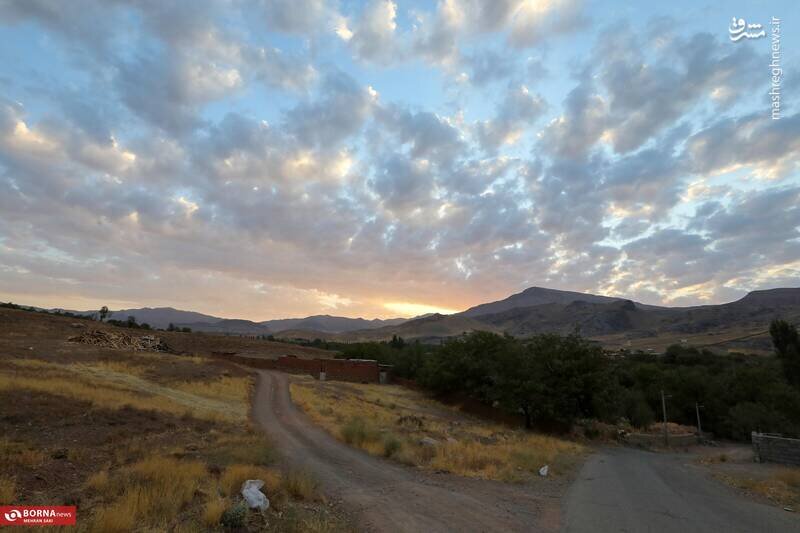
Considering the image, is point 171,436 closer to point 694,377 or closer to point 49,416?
point 49,416

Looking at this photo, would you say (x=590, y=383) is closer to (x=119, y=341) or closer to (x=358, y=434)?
(x=358, y=434)

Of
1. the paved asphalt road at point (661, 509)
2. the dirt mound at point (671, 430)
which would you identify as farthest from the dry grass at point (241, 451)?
the dirt mound at point (671, 430)

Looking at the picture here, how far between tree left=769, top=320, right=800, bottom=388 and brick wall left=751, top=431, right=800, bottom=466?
2382 inches

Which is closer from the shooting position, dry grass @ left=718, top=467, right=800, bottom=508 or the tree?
dry grass @ left=718, top=467, right=800, bottom=508

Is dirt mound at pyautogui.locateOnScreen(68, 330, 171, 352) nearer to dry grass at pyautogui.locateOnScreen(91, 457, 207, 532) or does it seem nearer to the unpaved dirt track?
the unpaved dirt track

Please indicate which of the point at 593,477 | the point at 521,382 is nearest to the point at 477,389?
the point at 521,382

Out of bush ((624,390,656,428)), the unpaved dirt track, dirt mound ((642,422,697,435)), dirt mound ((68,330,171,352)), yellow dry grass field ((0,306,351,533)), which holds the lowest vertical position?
dirt mound ((642,422,697,435))

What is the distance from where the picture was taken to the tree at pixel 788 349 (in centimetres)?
7544

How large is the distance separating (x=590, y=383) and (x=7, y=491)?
152 ft

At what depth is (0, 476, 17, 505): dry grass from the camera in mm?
9391

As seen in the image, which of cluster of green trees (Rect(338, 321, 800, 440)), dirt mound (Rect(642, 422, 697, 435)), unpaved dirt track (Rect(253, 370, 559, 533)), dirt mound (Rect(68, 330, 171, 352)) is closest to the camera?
unpaved dirt track (Rect(253, 370, 559, 533))

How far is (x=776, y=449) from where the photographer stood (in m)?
28.2

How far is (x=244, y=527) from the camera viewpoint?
9.00 metres

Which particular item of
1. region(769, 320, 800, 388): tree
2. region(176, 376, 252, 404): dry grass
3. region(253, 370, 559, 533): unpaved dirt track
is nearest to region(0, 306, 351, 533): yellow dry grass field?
region(253, 370, 559, 533): unpaved dirt track
